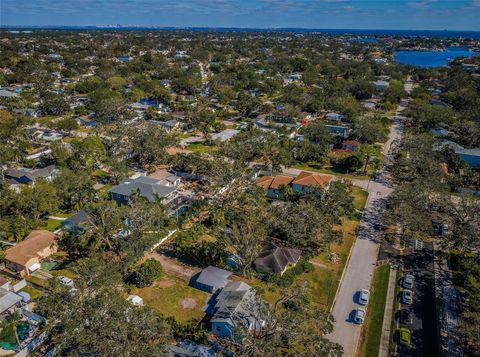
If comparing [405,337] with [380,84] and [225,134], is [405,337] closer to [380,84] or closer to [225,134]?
[225,134]

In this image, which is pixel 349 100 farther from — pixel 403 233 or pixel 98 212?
pixel 98 212

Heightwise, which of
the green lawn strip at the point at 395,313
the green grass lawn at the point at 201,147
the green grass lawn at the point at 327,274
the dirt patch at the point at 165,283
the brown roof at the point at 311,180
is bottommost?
the dirt patch at the point at 165,283

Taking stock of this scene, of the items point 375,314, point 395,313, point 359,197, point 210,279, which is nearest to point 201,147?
point 359,197

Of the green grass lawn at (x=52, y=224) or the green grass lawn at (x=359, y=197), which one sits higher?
the green grass lawn at (x=359, y=197)

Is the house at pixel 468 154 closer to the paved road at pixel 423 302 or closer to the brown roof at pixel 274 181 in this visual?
the paved road at pixel 423 302

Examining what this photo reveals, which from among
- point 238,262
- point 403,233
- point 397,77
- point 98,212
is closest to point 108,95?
point 98,212

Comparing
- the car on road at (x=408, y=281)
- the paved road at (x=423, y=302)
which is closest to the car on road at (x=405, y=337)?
the paved road at (x=423, y=302)
